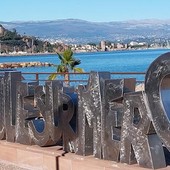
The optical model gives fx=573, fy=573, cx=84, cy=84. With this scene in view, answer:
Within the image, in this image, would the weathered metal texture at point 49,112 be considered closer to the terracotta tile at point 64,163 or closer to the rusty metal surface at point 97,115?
the rusty metal surface at point 97,115

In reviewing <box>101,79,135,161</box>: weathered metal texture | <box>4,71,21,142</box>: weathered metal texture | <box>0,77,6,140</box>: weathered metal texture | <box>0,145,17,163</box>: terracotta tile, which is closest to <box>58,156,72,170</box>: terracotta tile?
<box>101,79,135,161</box>: weathered metal texture

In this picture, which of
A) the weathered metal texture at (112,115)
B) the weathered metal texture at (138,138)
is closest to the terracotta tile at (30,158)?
→ the weathered metal texture at (112,115)

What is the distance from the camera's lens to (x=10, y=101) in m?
10.2

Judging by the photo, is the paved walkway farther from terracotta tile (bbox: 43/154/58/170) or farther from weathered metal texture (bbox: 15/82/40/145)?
terracotta tile (bbox: 43/154/58/170)

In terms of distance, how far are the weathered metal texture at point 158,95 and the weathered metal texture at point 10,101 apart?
3463 mm

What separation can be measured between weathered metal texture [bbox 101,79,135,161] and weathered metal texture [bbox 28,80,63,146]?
1136 mm

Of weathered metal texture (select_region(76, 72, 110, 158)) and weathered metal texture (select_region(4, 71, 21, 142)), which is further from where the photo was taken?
weathered metal texture (select_region(4, 71, 21, 142))

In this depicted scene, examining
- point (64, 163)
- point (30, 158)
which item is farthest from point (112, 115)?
point (30, 158)

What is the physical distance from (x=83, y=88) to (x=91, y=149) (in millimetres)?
939

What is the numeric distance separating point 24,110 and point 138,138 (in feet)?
9.18

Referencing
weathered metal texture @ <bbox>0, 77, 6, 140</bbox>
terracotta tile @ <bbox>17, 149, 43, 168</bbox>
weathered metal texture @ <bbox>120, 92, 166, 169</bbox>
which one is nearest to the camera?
weathered metal texture @ <bbox>120, 92, 166, 169</bbox>

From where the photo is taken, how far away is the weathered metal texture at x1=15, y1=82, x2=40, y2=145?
983 cm

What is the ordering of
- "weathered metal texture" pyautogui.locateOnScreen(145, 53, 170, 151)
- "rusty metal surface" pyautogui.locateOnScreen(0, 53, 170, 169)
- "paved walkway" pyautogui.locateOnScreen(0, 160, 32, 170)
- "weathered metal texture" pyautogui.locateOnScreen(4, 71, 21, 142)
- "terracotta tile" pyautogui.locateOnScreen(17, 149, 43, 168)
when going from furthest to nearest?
"weathered metal texture" pyautogui.locateOnScreen(4, 71, 21, 142)
"paved walkway" pyautogui.locateOnScreen(0, 160, 32, 170)
"terracotta tile" pyautogui.locateOnScreen(17, 149, 43, 168)
"rusty metal surface" pyautogui.locateOnScreen(0, 53, 170, 169)
"weathered metal texture" pyautogui.locateOnScreen(145, 53, 170, 151)

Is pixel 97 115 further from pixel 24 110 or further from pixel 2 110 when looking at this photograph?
pixel 2 110
